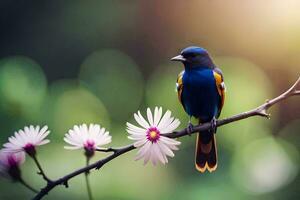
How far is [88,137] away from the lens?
0.40 meters

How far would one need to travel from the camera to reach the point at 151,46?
1375 millimetres

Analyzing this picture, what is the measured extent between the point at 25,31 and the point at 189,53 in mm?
909

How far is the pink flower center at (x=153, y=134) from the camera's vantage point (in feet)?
1.27

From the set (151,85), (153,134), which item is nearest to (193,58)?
(153,134)

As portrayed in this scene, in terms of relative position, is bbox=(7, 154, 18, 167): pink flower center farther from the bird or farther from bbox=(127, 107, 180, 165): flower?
the bird

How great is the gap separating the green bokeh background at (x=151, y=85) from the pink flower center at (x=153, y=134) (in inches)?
17.7

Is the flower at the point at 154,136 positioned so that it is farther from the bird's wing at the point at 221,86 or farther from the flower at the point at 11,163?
the bird's wing at the point at 221,86

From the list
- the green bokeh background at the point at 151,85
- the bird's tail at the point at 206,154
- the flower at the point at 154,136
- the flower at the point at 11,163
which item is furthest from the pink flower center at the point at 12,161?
the green bokeh background at the point at 151,85

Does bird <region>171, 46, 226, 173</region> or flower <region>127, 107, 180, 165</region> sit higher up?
bird <region>171, 46, 226, 173</region>

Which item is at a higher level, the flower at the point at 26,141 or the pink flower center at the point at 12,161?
the flower at the point at 26,141

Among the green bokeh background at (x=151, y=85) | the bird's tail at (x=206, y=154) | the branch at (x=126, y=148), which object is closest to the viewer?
the branch at (x=126, y=148)

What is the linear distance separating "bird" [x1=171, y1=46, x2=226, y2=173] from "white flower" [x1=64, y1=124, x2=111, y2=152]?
204 mm

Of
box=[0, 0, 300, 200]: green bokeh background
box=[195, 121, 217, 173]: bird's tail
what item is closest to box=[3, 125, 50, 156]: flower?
box=[195, 121, 217, 173]: bird's tail

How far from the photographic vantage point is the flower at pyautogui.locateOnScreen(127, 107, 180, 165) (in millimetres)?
377
